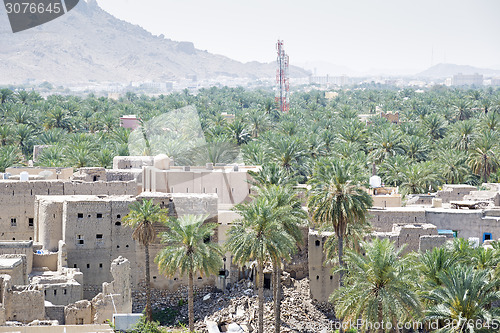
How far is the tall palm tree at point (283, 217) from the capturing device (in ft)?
106

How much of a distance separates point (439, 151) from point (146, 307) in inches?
1318

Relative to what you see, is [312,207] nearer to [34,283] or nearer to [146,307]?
[146,307]

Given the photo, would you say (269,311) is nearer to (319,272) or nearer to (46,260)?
(319,272)

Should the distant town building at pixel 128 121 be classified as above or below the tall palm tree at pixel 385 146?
above

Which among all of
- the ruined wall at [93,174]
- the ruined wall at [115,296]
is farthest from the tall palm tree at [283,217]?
the ruined wall at [93,174]

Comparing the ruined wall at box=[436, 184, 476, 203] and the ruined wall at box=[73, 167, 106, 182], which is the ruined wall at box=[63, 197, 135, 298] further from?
the ruined wall at box=[436, 184, 476, 203]

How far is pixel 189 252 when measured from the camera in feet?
107

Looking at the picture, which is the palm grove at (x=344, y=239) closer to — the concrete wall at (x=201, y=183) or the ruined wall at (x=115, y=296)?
the ruined wall at (x=115, y=296)

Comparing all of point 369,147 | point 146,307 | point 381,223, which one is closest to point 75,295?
point 146,307

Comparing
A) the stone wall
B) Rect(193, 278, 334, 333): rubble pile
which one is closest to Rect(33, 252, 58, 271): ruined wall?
the stone wall

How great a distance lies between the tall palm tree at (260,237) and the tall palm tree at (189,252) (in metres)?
1.32

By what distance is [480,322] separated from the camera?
82.6 ft

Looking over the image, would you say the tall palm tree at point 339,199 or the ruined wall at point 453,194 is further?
the ruined wall at point 453,194

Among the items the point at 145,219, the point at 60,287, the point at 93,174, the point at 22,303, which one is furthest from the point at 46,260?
the point at 93,174
